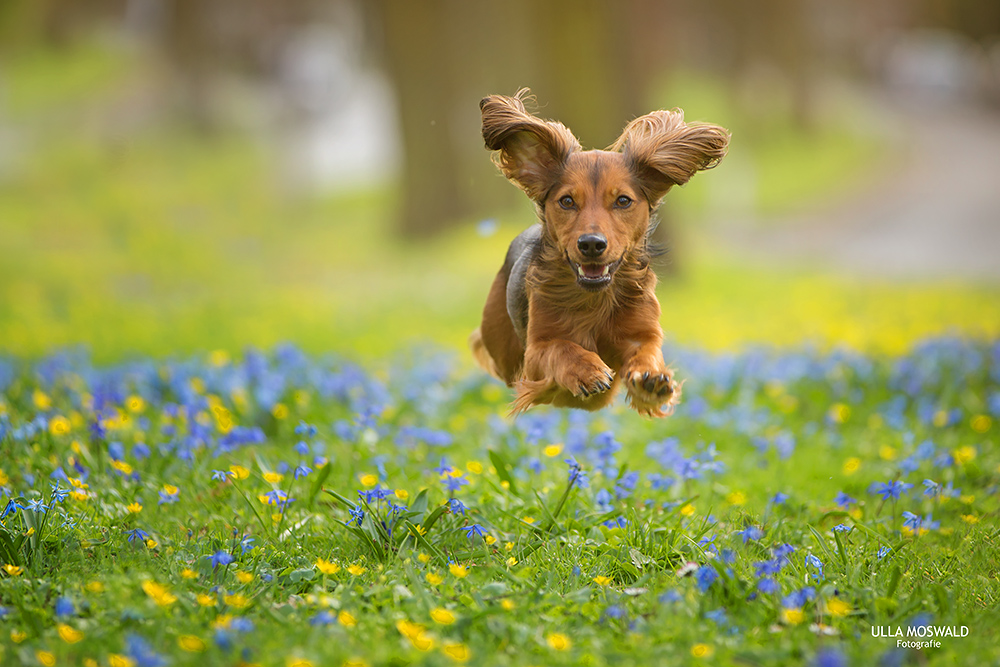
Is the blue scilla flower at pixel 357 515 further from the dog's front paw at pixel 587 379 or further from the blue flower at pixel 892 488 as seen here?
the blue flower at pixel 892 488

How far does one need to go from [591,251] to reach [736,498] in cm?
223

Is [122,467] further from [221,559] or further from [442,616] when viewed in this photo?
[442,616]

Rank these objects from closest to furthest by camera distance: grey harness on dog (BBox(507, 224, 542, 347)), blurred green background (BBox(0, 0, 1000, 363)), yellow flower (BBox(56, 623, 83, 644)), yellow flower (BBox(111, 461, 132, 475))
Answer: yellow flower (BBox(56, 623, 83, 644)), grey harness on dog (BBox(507, 224, 542, 347)), yellow flower (BBox(111, 461, 132, 475)), blurred green background (BBox(0, 0, 1000, 363))

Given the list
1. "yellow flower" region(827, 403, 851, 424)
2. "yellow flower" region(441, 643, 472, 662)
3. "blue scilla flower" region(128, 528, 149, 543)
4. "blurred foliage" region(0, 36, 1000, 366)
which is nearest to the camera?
"yellow flower" region(441, 643, 472, 662)

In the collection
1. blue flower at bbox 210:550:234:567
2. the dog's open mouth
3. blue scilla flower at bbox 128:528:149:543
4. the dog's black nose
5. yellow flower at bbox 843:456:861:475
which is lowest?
blue flower at bbox 210:550:234:567

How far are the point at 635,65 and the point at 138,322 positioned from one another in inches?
294

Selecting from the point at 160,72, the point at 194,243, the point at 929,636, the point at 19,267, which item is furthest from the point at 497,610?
the point at 160,72

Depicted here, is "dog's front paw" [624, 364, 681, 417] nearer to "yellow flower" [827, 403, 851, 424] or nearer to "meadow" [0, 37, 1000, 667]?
"meadow" [0, 37, 1000, 667]

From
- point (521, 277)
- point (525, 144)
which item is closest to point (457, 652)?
point (521, 277)

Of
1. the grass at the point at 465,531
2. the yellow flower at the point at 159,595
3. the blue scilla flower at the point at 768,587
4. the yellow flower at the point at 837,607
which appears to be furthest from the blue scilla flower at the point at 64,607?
the yellow flower at the point at 837,607

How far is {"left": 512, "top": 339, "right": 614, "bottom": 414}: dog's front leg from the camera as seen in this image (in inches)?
132

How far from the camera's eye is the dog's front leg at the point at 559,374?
3348 mm

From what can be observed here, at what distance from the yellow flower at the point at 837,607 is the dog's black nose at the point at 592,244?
1.54 metres

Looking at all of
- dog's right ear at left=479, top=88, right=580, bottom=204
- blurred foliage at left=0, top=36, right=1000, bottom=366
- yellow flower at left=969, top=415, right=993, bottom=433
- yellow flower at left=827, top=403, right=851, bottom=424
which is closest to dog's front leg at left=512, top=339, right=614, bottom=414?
dog's right ear at left=479, top=88, right=580, bottom=204
